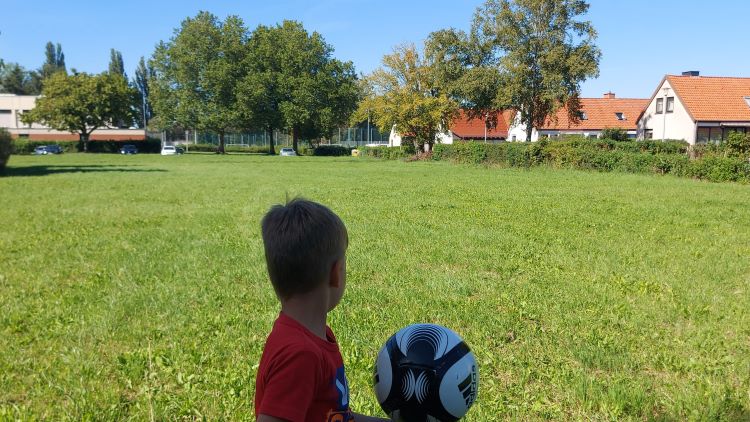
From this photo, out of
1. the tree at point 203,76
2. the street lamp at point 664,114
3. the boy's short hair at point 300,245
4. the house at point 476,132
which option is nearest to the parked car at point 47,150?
the tree at point 203,76

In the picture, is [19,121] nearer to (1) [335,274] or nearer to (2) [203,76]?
(2) [203,76]

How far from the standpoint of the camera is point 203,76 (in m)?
69.9

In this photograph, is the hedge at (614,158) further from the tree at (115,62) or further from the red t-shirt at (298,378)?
the tree at (115,62)

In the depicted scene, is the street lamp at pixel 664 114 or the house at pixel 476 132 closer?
the street lamp at pixel 664 114

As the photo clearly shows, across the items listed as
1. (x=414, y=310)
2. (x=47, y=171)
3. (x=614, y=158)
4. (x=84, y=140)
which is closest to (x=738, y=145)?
(x=614, y=158)

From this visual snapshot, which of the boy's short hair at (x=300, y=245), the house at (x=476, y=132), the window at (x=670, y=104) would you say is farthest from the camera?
the house at (x=476, y=132)

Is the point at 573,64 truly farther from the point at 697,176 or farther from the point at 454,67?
the point at 697,176

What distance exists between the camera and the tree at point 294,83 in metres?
66.4

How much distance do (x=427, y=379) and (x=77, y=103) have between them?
78488 millimetres

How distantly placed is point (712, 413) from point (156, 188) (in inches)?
765

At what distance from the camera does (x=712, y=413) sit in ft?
11.3

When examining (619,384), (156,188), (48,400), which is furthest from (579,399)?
(156,188)

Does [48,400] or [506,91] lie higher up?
[506,91]

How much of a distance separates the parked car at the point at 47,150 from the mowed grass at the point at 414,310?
64704 mm
